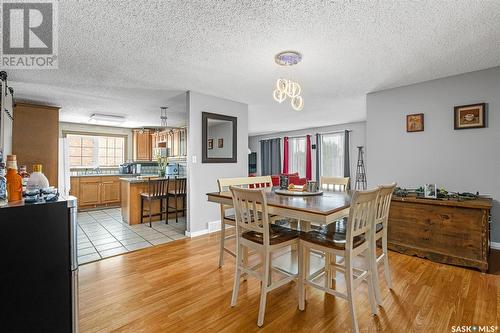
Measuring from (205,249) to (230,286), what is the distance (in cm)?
101

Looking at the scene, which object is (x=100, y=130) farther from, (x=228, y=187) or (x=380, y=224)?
(x=380, y=224)

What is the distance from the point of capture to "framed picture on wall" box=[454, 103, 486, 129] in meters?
2.84

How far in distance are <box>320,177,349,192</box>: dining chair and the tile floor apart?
223cm

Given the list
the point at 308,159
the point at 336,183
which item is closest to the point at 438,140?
the point at 336,183

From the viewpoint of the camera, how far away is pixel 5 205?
3.60ft

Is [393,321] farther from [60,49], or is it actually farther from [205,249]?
[60,49]

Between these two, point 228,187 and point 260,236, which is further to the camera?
point 228,187

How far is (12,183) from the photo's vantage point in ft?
4.15

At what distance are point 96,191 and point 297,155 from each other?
20.0ft

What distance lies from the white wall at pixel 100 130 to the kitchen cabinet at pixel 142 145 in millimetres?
219

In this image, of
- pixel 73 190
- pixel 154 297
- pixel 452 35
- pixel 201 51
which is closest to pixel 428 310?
pixel 154 297

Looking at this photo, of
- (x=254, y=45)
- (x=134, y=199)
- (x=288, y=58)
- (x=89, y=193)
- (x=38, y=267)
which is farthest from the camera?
(x=89, y=193)

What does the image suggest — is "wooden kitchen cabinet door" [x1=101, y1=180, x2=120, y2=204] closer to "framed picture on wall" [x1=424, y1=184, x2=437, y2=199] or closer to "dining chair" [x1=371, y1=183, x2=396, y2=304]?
"dining chair" [x1=371, y1=183, x2=396, y2=304]

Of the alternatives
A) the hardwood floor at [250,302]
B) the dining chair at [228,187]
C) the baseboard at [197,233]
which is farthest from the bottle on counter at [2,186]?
the baseboard at [197,233]
